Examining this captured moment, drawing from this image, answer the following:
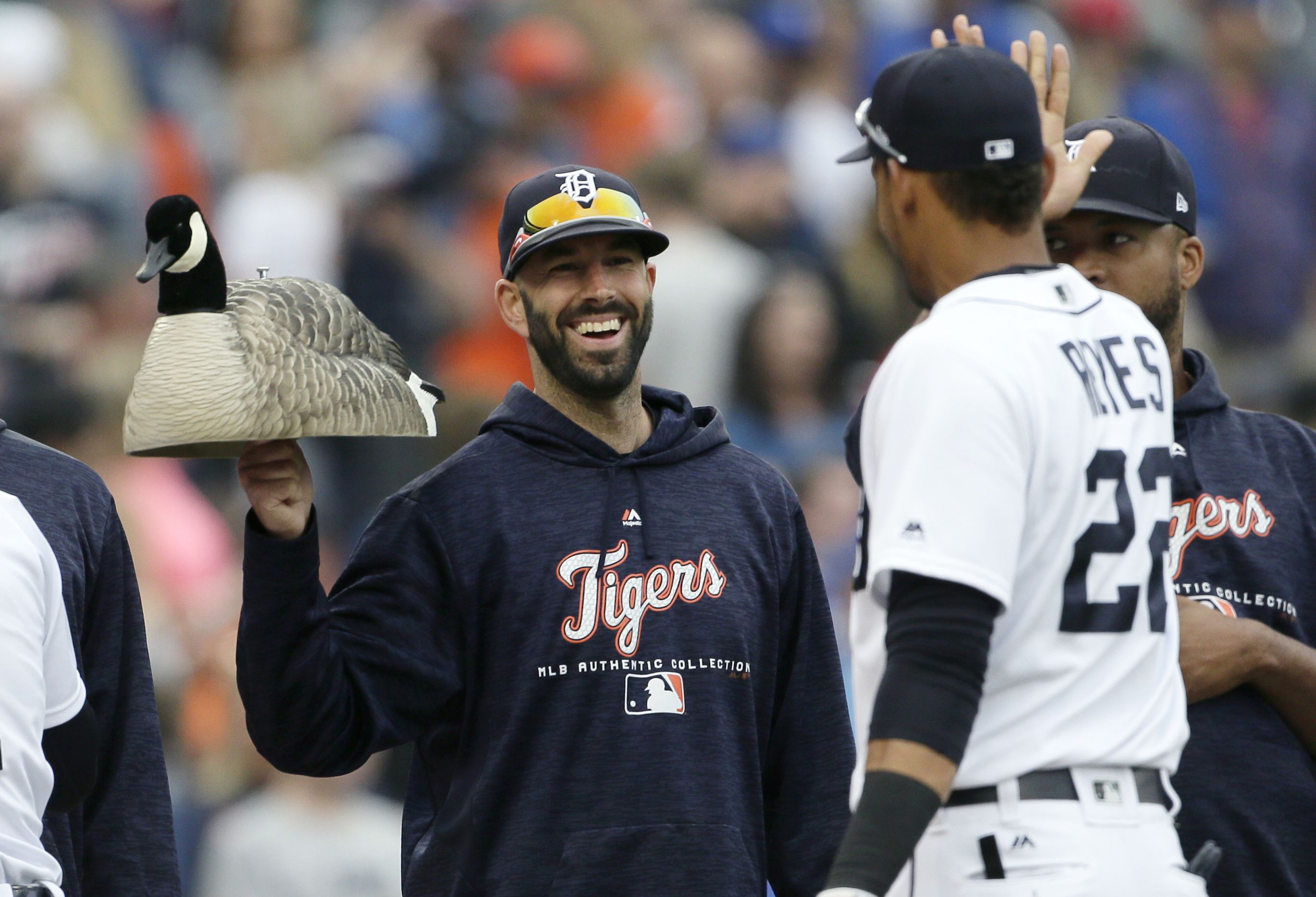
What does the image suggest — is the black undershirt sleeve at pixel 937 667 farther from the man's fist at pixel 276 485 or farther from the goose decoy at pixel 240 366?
the man's fist at pixel 276 485

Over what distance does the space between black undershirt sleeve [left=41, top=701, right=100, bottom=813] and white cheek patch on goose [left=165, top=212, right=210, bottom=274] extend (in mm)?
710

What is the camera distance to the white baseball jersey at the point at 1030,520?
2.19 metres

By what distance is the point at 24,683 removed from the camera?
2350 mm

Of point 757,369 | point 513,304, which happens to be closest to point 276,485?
point 513,304

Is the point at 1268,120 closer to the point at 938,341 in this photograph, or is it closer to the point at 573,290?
the point at 573,290

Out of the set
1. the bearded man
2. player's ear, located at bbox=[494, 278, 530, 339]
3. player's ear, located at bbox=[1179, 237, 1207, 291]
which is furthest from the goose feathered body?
player's ear, located at bbox=[1179, 237, 1207, 291]

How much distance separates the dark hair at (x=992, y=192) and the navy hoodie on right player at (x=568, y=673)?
1.04m

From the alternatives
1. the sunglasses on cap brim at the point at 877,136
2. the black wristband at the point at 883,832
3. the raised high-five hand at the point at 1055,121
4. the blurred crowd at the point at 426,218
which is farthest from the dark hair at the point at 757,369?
the black wristband at the point at 883,832

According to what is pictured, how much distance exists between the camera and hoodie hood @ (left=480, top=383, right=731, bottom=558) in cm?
326

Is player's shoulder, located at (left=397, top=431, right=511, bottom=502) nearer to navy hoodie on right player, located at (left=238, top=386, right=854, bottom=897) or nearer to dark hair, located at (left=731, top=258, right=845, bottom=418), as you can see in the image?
navy hoodie on right player, located at (left=238, top=386, right=854, bottom=897)

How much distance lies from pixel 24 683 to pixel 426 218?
193 inches

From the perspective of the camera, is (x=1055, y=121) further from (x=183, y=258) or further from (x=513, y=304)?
(x=183, y=258)

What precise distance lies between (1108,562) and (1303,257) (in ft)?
23.6

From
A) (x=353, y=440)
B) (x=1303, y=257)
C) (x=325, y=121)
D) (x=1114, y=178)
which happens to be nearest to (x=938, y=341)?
(x=1114, y=178)
